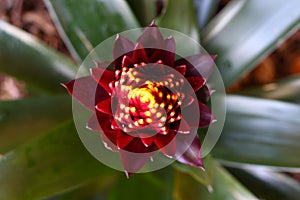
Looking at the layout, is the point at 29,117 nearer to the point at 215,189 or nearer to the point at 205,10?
the point at 215,189

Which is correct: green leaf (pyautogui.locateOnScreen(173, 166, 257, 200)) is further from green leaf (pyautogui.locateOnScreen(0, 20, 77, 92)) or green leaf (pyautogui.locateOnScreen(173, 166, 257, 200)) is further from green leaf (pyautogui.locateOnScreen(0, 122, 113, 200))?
green leaf (pyautogui.locateOnScreen(0, 20, 77, 92))

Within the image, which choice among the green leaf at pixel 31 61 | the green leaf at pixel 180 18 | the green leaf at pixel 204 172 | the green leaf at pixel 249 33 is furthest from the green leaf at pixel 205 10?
the green leaf at pixel 204 172

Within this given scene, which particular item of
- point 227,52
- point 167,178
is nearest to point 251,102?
point 227,52

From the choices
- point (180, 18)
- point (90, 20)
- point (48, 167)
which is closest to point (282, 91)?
point (180, 18)

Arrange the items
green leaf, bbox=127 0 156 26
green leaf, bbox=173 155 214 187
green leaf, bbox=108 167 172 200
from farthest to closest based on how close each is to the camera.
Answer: green leaf, bbox=127 0 156 26, green leaf, bbox=108 167 172 200, green leaf, bbox=173 155 214 187

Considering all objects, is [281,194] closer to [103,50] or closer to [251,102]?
[251,102]

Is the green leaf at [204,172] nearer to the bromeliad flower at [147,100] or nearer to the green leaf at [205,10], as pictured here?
the bromeliad flower at [147,100]

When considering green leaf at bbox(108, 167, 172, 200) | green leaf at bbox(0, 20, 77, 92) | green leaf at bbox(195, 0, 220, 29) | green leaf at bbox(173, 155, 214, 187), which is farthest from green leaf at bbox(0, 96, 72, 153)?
green leaf at bbox(195, 0, 220, 29)
